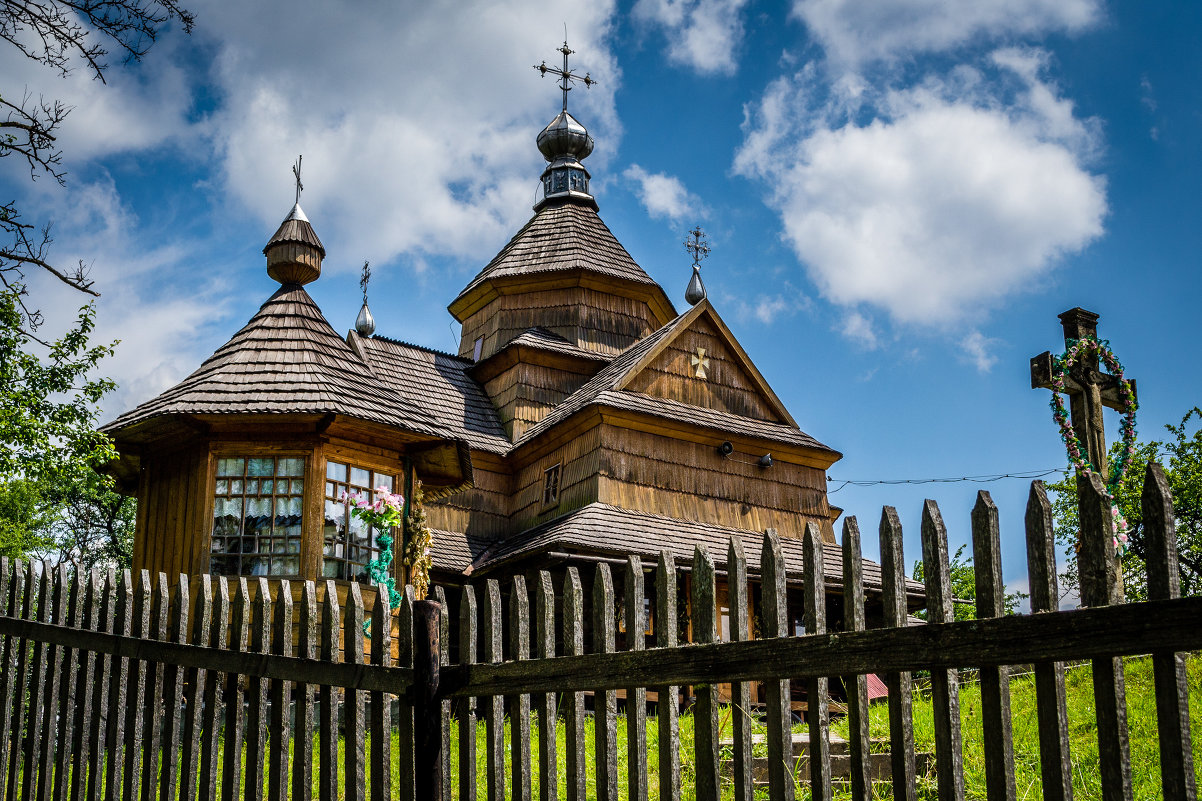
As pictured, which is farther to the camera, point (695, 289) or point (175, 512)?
point (695, 289)

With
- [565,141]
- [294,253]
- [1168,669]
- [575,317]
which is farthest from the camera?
[565,141]

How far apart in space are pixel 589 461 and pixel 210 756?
14563 mm

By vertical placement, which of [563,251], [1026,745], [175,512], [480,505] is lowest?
[1026,745]

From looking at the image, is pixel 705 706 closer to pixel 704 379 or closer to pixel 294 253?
pixel 294 253

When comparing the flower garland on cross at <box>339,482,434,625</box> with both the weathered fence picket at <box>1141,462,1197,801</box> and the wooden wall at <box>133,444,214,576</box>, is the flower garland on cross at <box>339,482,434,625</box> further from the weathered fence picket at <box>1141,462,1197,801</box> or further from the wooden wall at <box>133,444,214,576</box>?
the weathered fence picket at <box>1141,462,1197,801</box>

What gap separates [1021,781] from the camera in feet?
21.7

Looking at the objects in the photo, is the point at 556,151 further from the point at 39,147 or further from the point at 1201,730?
the point at 1201,730

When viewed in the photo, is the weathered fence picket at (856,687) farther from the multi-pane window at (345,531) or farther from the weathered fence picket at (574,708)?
the multi-pane window at (345,531)

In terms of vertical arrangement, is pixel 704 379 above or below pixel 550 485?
above

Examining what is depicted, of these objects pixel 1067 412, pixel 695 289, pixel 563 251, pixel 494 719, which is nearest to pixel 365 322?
pixel 695 289

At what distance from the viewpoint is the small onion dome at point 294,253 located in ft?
51.9

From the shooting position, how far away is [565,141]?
30500mm

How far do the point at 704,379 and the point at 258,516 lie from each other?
33.8 ft

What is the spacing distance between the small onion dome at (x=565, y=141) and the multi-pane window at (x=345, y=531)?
18.4 metres
